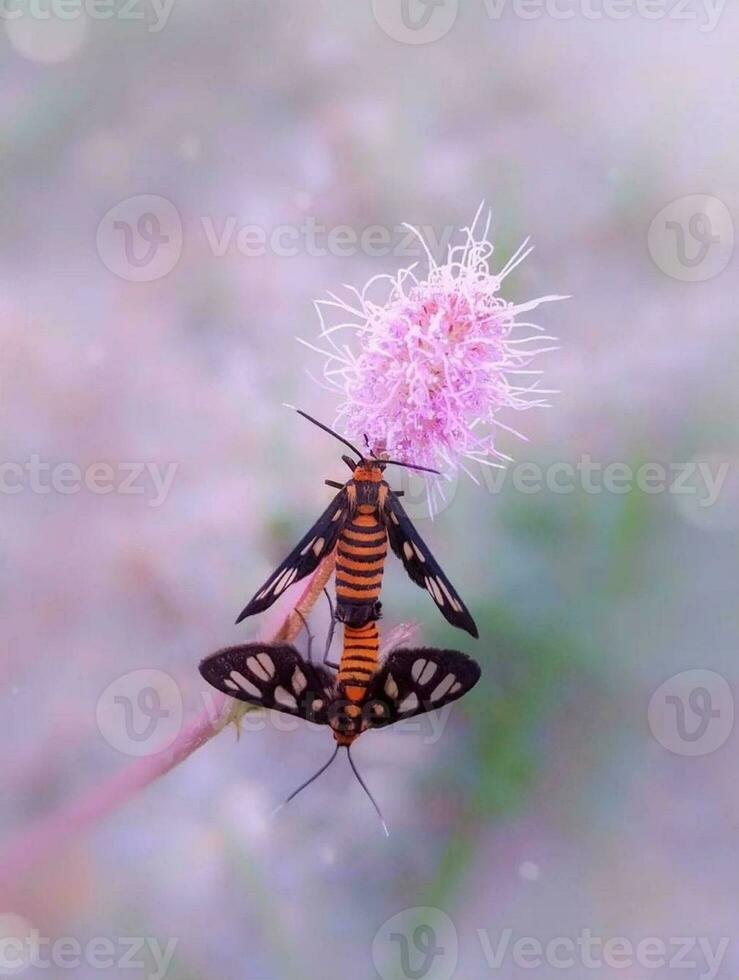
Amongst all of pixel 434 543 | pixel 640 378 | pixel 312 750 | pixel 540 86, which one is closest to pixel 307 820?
pixel 312 750

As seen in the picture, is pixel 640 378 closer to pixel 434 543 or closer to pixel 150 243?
pixel 434 543

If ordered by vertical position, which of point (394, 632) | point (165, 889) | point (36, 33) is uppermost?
point (36, 33)

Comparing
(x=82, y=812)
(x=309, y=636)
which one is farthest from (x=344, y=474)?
(x=82, y=812)
